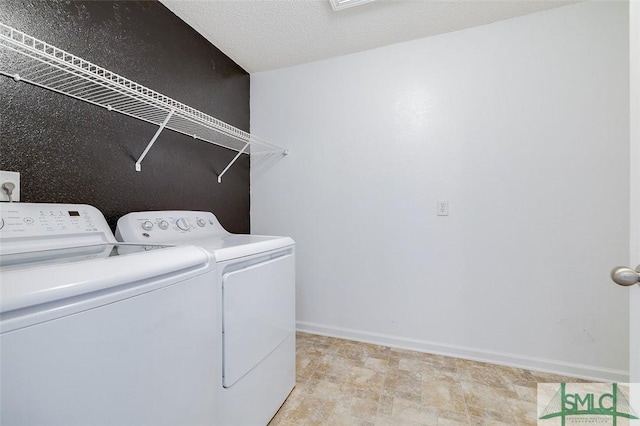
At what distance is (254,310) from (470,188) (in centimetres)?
167

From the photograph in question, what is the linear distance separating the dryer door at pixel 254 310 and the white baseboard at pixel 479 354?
0.88 meters

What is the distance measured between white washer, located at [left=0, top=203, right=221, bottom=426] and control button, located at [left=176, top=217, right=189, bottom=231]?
0.53 meters

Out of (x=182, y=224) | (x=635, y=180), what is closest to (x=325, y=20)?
(x=182, y=224)

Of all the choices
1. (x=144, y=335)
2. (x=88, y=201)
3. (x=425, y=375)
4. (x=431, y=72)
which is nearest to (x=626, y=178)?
(x=431, y=72)

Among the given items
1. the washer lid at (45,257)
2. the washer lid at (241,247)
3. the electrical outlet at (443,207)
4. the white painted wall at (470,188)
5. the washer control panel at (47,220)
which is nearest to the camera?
the washer lid at (45,257)

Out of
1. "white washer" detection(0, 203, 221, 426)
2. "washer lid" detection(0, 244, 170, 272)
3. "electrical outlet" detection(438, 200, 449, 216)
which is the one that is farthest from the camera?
"electrical outlet" detection(438, 200, 449, 216)

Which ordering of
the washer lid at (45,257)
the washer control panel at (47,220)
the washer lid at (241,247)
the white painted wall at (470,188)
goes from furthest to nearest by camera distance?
the white painted wall at (470,188) < the washer lid at (241,247) < the washer control panel at (47,220) < the washer lid at (45,257)

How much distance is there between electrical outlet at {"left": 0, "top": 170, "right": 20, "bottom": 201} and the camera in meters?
1.04

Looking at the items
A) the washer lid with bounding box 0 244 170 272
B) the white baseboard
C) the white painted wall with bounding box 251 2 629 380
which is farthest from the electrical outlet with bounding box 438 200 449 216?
the washer lid with bounding box 0 244 170 272

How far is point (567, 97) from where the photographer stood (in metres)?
1.76

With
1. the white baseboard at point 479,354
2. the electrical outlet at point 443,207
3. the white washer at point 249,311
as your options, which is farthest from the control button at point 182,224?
the electrical outlet at point 443,207

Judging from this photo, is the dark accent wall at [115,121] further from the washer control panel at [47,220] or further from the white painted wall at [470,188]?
the white painted wall at [470,188]

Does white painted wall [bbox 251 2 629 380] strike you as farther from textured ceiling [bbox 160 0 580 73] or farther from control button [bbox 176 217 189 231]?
control button [bbox 176 217 189 231]

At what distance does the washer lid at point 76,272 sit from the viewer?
0.52 meters
